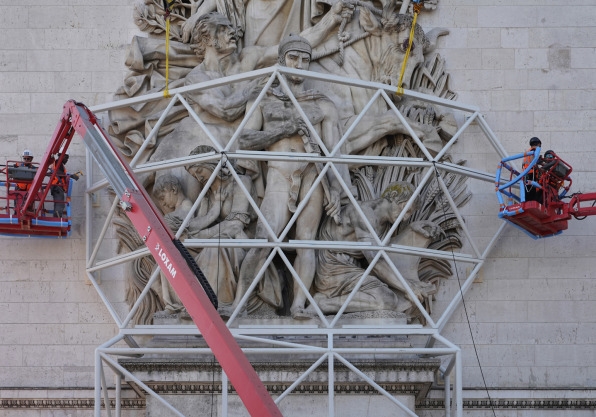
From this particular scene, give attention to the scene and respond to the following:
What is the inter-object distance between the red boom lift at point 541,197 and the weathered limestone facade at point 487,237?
3.21ft

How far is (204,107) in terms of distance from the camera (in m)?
21.3

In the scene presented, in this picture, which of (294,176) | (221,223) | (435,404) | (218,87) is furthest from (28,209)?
(435,404)

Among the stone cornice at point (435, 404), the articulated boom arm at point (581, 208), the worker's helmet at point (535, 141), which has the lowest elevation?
the stone cornice at point (435, 404)

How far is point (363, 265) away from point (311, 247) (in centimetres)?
116

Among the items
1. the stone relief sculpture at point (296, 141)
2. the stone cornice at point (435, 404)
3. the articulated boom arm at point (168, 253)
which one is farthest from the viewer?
the stone cornice at point (435, 404)

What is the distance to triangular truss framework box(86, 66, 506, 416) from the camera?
2014 cm

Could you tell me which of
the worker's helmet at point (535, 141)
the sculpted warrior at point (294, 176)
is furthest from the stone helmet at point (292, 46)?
the worker's helmet at point (535, 141)

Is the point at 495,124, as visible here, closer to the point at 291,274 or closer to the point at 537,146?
the point at 537,146

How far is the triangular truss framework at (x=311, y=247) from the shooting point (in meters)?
20.1

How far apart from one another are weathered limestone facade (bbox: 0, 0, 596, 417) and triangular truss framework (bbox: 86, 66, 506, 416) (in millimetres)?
394

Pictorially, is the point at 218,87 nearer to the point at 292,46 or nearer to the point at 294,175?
the point at 292,46

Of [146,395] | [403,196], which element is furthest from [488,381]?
[146,395]

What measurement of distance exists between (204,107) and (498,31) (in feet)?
13.6

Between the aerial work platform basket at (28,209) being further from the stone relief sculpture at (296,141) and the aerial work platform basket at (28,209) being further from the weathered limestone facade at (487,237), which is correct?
the stone relief sculpture at (296,141)
